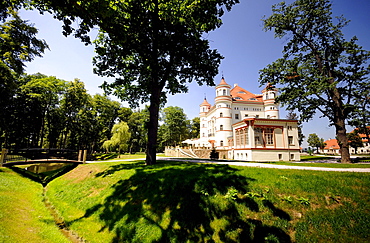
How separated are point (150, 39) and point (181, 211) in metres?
10.0

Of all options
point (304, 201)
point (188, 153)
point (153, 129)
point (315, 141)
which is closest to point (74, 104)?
point (188, 153)

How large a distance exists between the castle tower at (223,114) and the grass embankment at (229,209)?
32.8m

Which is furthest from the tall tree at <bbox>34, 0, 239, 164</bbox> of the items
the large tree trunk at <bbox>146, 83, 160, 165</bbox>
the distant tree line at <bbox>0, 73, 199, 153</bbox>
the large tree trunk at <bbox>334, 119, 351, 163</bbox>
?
the distant tree line at <bbox>0, 73, 199, 153</bbox>

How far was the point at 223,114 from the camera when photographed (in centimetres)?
4084

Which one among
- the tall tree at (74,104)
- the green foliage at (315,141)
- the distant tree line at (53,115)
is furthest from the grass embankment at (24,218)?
the green foliage at (315,141)

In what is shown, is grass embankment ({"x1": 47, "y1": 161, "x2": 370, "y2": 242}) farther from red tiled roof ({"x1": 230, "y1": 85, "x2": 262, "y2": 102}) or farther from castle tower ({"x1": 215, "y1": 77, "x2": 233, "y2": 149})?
red tiled roof ({"x1": 230, "y1": 85, "x2": 262, "y2": 102})

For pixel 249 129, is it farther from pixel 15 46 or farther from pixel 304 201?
pixel 15 46

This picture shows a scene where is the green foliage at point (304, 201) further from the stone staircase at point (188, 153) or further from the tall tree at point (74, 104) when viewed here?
the tall tree at point (74, 104)

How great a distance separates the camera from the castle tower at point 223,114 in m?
40.1

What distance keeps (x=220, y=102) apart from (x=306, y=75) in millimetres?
23409

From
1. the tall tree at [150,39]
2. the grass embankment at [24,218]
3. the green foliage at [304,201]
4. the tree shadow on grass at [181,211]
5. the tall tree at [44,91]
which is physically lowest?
the grass embankment at [24,218]

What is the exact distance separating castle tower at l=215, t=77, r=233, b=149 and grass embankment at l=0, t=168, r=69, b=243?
114 ft

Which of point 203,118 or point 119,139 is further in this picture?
point 203,118

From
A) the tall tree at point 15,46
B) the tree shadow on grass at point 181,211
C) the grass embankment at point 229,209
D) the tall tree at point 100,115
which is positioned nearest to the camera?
the grass embankment at point 229,209
